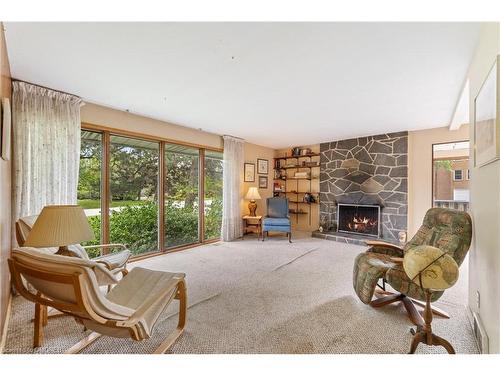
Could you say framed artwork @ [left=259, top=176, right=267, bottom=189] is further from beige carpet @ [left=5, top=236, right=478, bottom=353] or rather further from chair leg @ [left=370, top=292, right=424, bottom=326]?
chair leg @ [left=370, top=292, right=424, bottom=326]

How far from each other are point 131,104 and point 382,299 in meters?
3.74

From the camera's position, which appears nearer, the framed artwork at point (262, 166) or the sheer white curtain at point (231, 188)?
the sheer white curtain at point (231, 188)

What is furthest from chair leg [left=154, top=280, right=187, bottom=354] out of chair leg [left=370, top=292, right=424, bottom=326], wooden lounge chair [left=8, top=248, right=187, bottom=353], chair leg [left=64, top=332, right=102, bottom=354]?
chair leg [left=370, top=292, right=424, bottom=326]

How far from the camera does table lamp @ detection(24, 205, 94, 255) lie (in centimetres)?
147

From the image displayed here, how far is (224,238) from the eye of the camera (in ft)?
15.8

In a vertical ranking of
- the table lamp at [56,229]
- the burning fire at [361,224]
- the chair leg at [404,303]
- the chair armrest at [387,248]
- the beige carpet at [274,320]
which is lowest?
the beige carpet at [274,320]

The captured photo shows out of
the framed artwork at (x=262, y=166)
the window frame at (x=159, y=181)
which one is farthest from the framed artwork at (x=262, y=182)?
the window frame at (x=159, y=181)

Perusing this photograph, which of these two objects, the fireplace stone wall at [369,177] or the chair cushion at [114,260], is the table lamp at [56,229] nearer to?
the chair cushion at [114,260]

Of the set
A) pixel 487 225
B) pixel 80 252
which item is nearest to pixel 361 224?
pixel 487 225

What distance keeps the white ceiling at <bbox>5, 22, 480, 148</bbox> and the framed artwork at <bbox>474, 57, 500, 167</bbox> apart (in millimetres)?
469

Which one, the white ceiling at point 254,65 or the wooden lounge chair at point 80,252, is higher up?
the white ceiling at point 254,65

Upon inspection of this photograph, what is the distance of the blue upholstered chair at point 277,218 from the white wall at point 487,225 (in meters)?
3.11

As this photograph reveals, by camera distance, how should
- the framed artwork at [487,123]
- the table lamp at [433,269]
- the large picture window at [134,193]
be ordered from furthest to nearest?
the large picture window at [134,193] < the table lamp at [433,269] < the framed artwork at [487,123]

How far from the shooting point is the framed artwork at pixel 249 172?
5478mm
